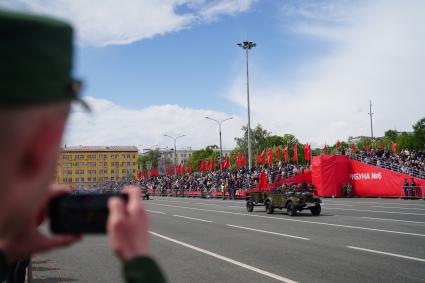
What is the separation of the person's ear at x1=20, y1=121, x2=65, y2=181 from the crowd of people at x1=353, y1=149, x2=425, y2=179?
34980mm

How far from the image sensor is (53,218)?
1140 mm

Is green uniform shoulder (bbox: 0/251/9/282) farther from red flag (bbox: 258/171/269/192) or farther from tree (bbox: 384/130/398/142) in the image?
tree (bbox: 384/130/398/142)

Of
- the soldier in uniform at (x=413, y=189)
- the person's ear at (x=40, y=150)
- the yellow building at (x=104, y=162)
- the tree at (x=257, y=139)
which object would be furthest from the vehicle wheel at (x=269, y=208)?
the tree at (x=257, y=139)

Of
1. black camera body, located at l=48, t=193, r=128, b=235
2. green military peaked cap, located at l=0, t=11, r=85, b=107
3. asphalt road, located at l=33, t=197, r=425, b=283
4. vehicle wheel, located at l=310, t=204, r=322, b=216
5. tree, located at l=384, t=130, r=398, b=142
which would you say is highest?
tree, located at l=384, t=130, r=398, b=142

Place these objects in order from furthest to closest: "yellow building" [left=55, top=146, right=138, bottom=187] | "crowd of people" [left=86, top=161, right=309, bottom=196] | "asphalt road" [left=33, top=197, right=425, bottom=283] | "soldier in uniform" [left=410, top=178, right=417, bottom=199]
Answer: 1. "yellow building" [left=55, top=146, right=138, bottom=187]
2. "crowd of people" [left=86, top=161, right=309, bottom=196]
3. "soldier in uniform" [left=410, top=178, right=417, bottom=199]
4. "asphalt road" [left=33, top=197, right=425, bottom=283]

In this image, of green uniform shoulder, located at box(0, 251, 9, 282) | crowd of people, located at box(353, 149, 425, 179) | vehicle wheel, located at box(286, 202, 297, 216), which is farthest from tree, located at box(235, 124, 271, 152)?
green uniform shoulder, located at box(0, 251, 9, 282)

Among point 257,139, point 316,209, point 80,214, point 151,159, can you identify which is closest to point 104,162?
point 151,159

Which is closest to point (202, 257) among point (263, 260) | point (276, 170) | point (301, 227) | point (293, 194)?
point (263, 260)

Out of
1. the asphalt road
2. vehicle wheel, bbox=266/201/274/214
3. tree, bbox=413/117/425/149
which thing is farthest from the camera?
tree, bbox=413/117/425/149

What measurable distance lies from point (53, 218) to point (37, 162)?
0.94 feet

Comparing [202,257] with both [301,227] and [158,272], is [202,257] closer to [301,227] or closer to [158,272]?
[301,227]

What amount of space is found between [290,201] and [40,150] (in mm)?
21067

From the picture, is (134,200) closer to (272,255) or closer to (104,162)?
(272,255)

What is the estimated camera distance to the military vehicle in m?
21.0
